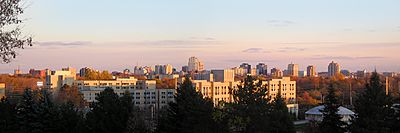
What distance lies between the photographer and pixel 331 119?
2158 cm

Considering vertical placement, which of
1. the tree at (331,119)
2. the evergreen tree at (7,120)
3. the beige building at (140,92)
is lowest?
the beige building at (140,92)

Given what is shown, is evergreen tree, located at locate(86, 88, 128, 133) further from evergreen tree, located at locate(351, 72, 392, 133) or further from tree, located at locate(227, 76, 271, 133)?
evergreen tree, located at locate(351, 72, 392, 133)

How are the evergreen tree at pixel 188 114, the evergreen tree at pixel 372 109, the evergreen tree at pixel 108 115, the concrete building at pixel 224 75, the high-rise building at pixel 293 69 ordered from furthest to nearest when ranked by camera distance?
the high-rise building at pixel 293 69 < the concrete building at pixel 224 75 < the evergreen tree at pixel 108 115 < the evergreen tree at pixel 188 114 < the evergreen tree at pixel 372 109

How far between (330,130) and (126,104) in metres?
10.2

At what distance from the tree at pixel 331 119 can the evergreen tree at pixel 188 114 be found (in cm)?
449

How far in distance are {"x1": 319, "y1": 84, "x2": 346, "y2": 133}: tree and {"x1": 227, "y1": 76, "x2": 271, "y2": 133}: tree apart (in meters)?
2.39

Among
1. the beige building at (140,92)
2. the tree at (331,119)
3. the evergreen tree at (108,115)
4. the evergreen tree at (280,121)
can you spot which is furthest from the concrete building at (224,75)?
the tree at (331,119)

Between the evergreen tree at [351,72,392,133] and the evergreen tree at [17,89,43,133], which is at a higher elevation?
the evergreen tree at [351,72,392,133]

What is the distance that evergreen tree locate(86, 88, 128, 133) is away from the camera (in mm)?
25438

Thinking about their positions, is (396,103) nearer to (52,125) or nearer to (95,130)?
(95,130)

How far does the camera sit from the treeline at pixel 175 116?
21.0 m

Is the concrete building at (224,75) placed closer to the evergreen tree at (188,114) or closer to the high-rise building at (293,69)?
the evergreen tree at (188,114)

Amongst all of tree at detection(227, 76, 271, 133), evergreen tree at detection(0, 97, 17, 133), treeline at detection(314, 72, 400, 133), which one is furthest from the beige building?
treeline at detection(314, 72, 400, 133)

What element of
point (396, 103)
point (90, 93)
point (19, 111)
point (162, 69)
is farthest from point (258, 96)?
point (162, 69)
